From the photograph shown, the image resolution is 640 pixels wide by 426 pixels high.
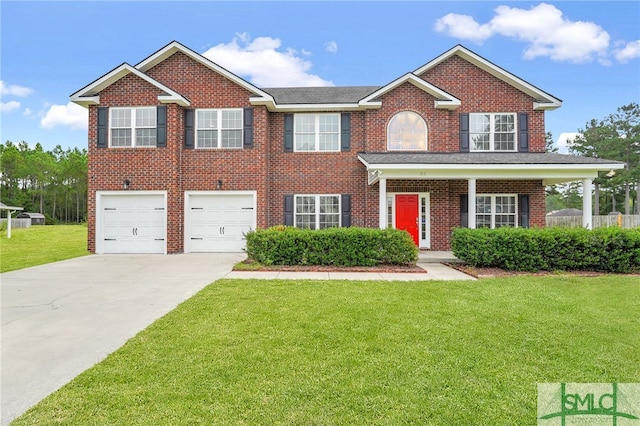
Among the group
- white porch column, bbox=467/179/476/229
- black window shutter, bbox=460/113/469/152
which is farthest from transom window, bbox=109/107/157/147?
black window shutter, bbox=460/113/469/152

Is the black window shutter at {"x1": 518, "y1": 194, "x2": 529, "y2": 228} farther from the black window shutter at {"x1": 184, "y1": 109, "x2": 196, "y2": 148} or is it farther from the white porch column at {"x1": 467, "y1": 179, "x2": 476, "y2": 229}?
the black window shutter at {"x1": 184, "y1": 109, "x2": 196, "y2": 148}

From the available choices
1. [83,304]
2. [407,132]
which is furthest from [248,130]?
[83,304]

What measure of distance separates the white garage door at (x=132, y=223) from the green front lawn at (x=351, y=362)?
8567mm

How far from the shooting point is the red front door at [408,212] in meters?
13.5

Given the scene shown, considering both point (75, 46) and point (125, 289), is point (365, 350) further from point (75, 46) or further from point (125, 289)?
point (75, 46)

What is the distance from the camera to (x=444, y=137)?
13.6 meters

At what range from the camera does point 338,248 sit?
32.1 feet

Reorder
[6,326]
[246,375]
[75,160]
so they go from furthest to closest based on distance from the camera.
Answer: [75,160], [6,326], [246,375]

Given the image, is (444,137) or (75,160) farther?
(75,160)

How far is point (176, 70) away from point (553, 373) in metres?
14.9

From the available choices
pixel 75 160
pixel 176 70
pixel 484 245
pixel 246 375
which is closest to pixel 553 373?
pixel 246 375

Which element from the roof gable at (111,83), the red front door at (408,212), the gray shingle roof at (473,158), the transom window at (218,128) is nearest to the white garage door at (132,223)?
the transom window at (218,128)

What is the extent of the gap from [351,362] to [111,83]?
14.1 meters

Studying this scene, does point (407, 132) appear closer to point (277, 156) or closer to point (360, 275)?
point (277, 156)
